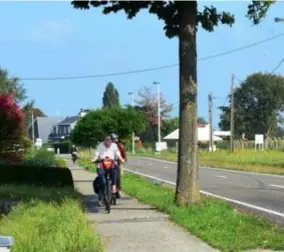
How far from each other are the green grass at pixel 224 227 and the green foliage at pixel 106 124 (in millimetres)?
26160

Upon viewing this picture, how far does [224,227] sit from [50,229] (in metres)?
2.71

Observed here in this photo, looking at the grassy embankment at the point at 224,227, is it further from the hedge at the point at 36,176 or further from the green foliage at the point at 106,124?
the green foliage at the point at 106,124

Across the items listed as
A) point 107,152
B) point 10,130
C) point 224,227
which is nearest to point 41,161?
point 10,130

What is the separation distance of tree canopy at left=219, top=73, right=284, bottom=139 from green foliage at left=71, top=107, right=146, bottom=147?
62966mm

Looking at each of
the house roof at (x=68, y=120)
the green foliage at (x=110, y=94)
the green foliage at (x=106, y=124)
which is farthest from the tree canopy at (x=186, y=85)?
the green foliage at (x=110, y=94)

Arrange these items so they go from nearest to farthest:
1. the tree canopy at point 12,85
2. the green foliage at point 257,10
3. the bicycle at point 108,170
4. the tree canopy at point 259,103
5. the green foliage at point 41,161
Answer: the green foliage at point 257,10, the bicycle at point 108,170, the green foliage at point 41,161, the tree canopy at point 12,85, the tree canopy at point 259,103

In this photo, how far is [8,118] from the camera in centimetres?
2362

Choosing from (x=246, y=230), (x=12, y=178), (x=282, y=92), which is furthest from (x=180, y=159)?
(x=282, y=92)

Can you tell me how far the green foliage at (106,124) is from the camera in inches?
1630

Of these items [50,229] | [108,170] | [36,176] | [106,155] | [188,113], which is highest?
[188,113]

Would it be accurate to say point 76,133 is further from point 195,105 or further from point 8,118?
point 195,105

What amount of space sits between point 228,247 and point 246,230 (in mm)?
1370

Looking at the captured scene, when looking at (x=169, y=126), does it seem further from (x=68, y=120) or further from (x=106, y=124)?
(x=106, y=124)

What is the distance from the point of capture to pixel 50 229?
33.2ft
